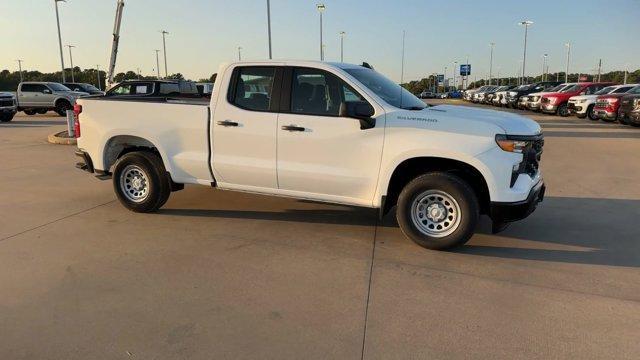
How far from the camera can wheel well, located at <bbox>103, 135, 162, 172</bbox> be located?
6.55 meters

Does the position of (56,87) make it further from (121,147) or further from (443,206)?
(443,206)

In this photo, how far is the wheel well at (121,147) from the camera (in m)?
6.55

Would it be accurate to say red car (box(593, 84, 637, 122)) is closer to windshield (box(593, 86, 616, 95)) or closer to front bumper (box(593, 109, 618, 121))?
front bumper (box(593, 109, 618, 121))

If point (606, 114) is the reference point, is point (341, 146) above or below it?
above

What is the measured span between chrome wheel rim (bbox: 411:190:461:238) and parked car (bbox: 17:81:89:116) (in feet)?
83.6

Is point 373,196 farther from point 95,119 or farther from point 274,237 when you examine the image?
point 95,119

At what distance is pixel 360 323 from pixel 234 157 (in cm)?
283

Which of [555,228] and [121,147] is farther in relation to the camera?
[121,147]

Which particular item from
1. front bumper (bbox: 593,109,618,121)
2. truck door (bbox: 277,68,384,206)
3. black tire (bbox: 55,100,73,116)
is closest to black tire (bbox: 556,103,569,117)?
front bumper (bbox: 593,109,618,121)

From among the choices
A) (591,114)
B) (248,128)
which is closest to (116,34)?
(248,128)

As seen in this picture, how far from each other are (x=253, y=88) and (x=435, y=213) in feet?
8.01

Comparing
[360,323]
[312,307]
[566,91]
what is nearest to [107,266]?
[312,307]

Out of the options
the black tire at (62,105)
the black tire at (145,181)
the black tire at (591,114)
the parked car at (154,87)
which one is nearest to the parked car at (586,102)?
the black tire at (591,114)

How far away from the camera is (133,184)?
6602 mm
